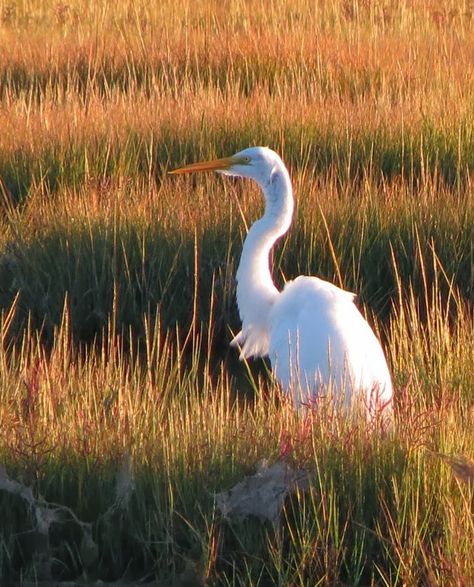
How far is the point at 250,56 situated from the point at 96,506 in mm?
5015

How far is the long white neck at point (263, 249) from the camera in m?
3.69

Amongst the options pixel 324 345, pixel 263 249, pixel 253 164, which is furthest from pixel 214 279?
pixel 324 345

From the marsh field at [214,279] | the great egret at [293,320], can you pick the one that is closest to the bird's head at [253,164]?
the great egret at [293,320]

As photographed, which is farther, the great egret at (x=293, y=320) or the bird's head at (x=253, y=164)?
the bird's head at (x=253, y=164)

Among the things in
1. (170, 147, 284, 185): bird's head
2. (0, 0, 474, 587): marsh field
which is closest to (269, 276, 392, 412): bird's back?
(0, 0, 474, 587): marsh field

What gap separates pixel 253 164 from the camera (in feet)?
12.2

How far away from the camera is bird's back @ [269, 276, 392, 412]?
10.1ft

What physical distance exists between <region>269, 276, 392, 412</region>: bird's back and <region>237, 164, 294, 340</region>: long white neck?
144mm

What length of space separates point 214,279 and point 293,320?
71 centimetres

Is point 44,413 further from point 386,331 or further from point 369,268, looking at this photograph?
point 369,268

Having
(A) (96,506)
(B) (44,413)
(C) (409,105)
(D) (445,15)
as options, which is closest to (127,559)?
(A) (96,506)

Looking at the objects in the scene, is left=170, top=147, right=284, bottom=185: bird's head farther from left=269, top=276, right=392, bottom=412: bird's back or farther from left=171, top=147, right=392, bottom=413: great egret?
left=269, top=276, right=392, bottom=412: bird's back

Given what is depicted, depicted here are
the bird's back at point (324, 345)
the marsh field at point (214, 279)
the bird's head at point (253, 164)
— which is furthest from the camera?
the bird's head at point (253, 164)

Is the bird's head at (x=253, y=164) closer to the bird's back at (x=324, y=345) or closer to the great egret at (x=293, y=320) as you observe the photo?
the great egret at (x=293, y=320)
